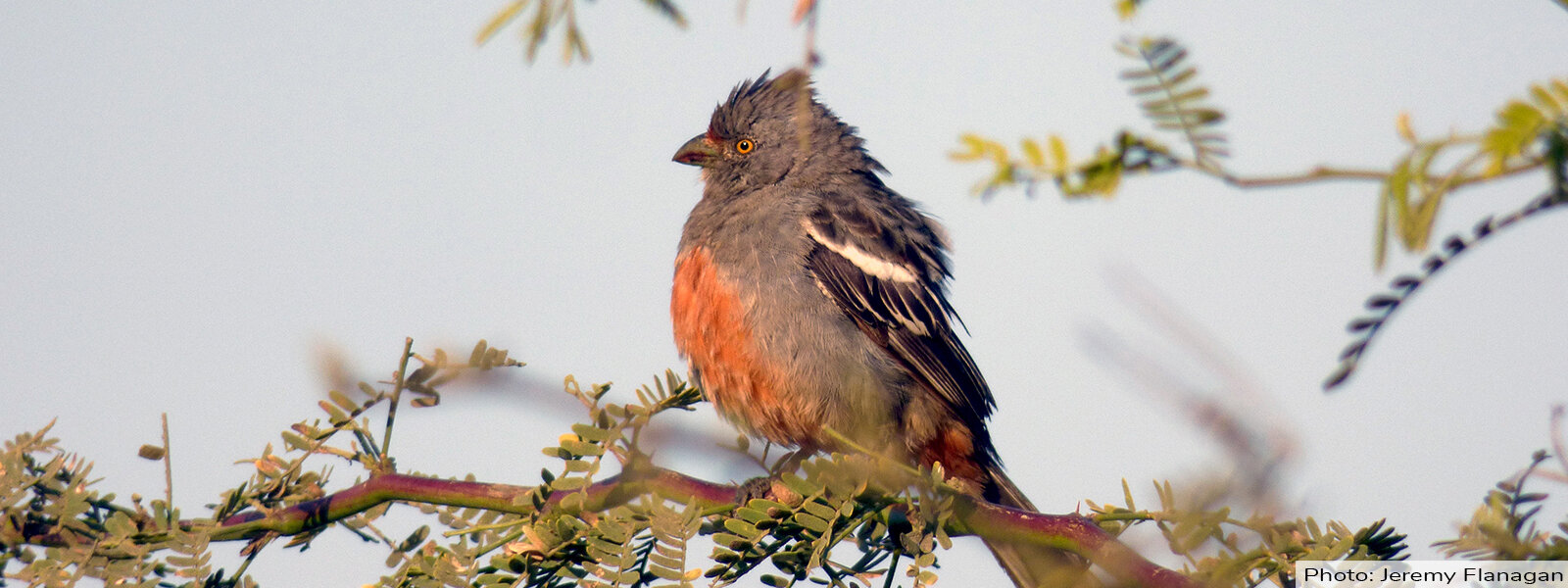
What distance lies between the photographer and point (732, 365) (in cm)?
505

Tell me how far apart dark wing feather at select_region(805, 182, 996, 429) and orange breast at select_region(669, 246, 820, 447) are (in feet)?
1.42

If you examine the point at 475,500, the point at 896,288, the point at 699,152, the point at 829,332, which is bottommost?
the point at 475,500

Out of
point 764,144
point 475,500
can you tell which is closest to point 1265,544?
point 475,500

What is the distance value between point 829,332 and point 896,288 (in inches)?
22.5

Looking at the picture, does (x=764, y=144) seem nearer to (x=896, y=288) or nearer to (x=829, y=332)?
(x=896, y=288)

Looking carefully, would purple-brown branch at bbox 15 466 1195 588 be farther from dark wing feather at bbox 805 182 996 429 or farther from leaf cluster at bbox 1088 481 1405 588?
dark wing feather at bbox 805 182 996 429

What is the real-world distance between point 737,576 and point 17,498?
186 centimetres

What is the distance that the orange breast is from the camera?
5012 mm

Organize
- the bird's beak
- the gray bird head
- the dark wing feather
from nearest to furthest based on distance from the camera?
1. the dark wing feather
2. the gray bird head
3. the bird's beak

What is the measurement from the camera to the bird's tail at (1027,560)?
66.2 inches

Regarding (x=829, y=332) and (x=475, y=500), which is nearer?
(x=475, y=500)

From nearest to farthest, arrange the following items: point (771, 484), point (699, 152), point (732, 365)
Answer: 1. point (771, 484)
2. point (732, 365)
3. point (699, 152)

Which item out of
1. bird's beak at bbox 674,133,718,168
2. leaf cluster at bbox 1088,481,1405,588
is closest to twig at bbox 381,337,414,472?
leaf cluster at bbox 1088,481,1405,588

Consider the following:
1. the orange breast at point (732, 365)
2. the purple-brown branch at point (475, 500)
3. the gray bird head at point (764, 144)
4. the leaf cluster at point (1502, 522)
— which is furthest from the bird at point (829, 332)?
the leaf cluster at point (1502, 522)
